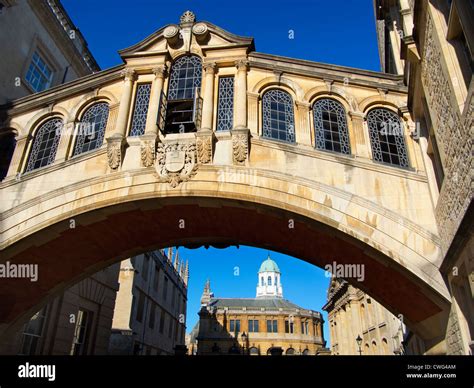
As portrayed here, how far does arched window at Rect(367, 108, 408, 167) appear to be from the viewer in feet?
33.9

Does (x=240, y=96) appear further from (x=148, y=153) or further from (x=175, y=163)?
(x=148, y=153)

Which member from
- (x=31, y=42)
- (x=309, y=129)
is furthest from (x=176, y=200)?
(x=31, y=42)

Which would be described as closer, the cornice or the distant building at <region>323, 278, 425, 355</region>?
the cornice

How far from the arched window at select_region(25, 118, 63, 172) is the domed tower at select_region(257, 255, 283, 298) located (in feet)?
293

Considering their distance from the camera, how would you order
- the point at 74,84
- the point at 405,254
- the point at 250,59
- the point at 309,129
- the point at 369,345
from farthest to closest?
the point at 369,345 → the point at 74,84 → the point at 250,59 → the point at 309,129 → the point at 405,254

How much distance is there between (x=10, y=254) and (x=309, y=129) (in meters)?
9.21

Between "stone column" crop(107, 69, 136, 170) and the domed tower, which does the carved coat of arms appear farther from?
the domed tower

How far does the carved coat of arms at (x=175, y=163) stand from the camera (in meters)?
10.3

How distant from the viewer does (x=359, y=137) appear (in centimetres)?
1059

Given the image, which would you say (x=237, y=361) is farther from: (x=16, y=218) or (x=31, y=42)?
(x=31, y=42)

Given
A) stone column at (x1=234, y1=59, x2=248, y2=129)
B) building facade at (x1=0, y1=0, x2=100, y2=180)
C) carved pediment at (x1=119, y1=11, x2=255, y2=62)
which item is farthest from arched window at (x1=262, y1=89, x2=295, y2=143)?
building facade at (x1=0, y1=0, x2=100, y2=180)

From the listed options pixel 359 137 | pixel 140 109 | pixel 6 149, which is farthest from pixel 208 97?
pixel 6 149

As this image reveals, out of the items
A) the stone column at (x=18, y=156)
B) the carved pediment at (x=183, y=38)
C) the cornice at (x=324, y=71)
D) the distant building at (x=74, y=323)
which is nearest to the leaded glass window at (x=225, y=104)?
the cornice at (x=324, y=71)

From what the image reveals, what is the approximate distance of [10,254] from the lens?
10.9m
